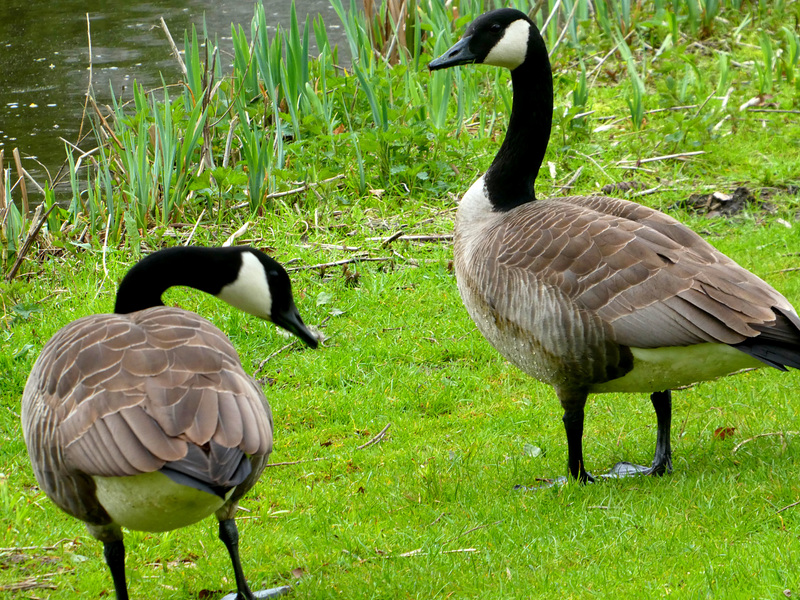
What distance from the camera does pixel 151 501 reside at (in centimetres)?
291

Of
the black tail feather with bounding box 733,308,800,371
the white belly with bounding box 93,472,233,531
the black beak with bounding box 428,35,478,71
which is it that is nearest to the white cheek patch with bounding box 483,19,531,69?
the black beak with bounding box 428,35,478,71

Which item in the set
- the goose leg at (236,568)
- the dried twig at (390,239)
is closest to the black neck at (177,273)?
the goose leg at (236,568)

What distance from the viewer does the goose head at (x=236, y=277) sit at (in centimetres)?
353

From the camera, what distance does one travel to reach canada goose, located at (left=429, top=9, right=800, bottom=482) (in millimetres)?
3738

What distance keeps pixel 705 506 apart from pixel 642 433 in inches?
41.8

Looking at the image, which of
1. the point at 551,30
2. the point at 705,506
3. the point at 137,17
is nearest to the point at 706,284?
the point at 705,506

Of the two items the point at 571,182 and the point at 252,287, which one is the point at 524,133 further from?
the point at 571,182

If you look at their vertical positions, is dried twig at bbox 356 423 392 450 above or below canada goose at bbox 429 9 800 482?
below

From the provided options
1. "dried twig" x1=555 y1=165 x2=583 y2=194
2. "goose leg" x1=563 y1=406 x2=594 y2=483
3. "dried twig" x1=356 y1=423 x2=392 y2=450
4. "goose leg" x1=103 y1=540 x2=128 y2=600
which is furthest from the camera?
"dried twig" x1=555 y1=165 x2=583 y2=194

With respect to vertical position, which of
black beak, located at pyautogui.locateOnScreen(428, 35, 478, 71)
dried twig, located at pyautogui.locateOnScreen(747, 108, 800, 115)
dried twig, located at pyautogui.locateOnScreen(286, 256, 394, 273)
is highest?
black beak, located at pyautogui.locateOnScreen(428, 35, 478, 71)

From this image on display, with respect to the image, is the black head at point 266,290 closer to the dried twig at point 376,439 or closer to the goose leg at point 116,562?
the goose leg at point 116,562

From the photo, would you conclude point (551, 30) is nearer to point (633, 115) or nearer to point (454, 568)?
point (633, 115)

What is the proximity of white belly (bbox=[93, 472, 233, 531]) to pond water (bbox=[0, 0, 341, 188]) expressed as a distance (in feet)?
21.0

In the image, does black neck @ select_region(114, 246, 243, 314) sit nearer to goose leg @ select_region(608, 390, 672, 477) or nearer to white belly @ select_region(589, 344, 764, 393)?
white belly @ select_region(589, 344, 764, 393)
